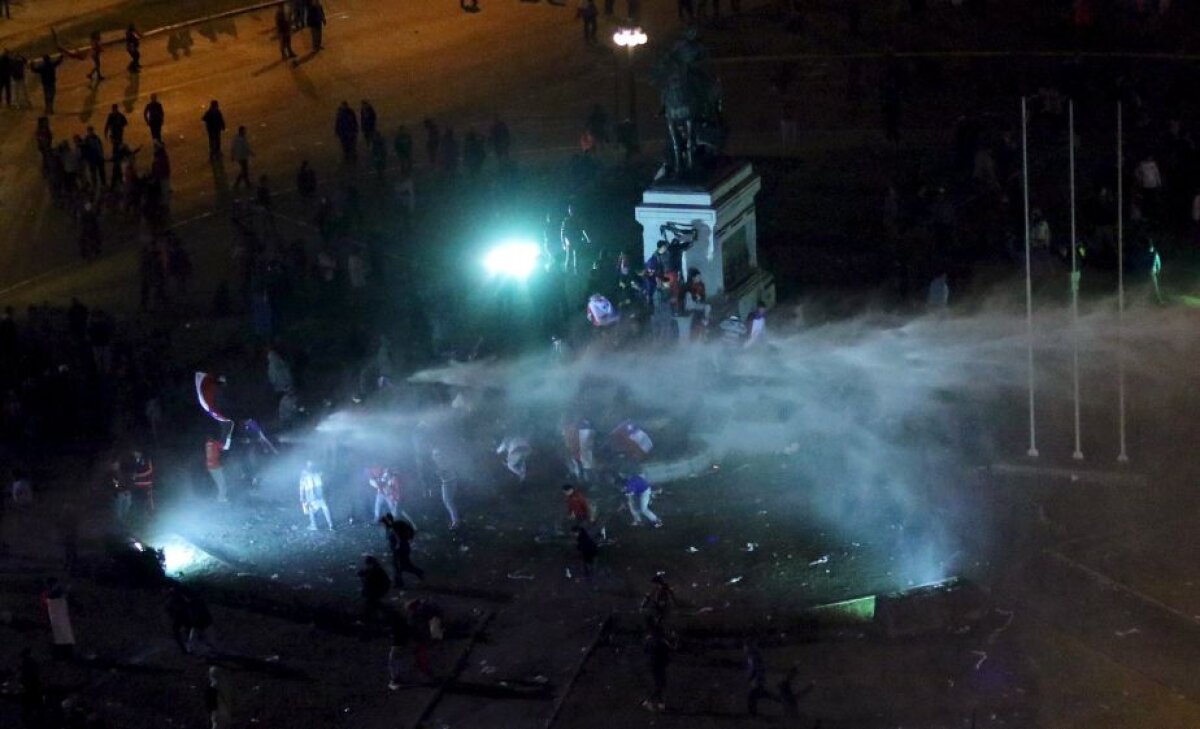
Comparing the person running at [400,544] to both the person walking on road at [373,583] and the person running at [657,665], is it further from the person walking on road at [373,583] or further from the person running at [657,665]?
the person running at [657,665]

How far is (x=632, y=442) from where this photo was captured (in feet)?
87.5

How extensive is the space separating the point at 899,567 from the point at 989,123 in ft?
51.9

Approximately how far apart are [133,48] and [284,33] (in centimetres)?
314

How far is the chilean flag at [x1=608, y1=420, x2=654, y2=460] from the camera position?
87.5ft

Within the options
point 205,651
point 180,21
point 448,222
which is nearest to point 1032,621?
point 205,651

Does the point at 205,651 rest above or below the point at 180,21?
below

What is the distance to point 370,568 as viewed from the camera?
2348cm

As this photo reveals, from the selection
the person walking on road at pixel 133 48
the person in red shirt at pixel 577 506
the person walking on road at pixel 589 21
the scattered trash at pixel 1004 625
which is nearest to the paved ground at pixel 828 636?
the scattered trash at pixel 1004 625

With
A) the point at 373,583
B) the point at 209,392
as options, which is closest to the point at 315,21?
the point at 209,392

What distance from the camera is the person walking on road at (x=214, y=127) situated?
38125 millimetres

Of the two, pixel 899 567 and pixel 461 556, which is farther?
pixel 461 556

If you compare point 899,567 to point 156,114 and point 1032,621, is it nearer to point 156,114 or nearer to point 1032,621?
point 1032,621

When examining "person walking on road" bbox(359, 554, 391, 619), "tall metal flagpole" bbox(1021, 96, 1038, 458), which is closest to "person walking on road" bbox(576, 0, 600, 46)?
"tall metal flagpole" bbox(1021, 96, 1038, 458)

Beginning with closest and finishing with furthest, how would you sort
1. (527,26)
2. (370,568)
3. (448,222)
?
1. (370,568)
2. (448,222)
3. (527,26)
